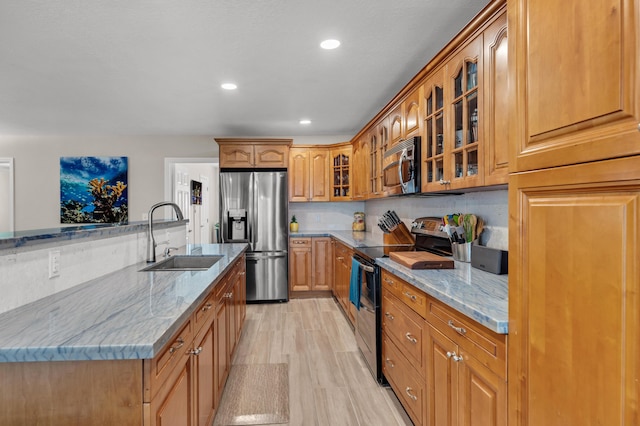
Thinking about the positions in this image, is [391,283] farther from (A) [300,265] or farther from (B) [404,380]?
(A) [300,265]

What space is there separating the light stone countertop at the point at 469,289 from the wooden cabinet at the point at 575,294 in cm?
12

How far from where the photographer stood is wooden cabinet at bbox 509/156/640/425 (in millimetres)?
709

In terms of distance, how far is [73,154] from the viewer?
5.31 meters

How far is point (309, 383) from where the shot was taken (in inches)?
98.5

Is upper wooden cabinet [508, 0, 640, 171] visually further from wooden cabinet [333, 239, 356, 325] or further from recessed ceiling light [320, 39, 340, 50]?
wooden cabinet [333, 239, 356, 325]

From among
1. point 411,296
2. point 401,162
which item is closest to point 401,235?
point 401,162

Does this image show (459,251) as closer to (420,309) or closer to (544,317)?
(420,309)

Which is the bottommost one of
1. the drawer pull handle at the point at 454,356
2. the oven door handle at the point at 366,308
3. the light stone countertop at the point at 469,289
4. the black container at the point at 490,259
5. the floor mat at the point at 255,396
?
the floor mat at the point at 255,396

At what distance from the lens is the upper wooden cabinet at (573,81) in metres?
0.71

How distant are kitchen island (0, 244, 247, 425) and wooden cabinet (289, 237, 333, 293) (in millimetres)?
3260

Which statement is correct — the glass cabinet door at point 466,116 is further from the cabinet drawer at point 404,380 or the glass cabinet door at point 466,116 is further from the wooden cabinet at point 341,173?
the wooden cabinet at point 341,173

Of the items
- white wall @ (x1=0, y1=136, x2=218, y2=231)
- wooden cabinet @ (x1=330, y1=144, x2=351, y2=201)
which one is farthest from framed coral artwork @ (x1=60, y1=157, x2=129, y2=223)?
wooden cabinet @ (x1=330, y1=144, x2=351, y2=201)

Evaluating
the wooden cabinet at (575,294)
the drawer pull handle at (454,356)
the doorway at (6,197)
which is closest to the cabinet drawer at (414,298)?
the drawer pull handle at (454,356)

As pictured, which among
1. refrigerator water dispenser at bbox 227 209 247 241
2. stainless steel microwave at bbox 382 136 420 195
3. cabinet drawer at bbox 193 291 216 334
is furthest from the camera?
refrigerator water dispenser at bbox 227 209 247 241
